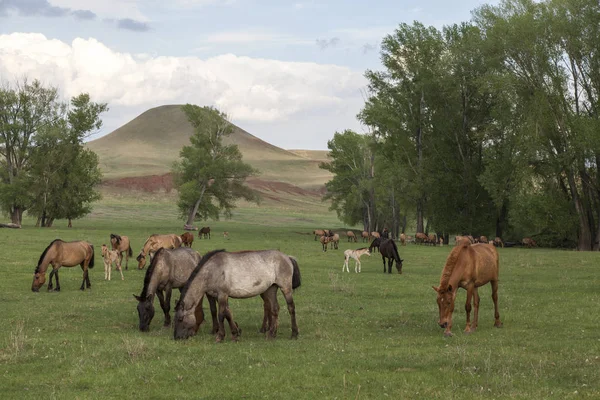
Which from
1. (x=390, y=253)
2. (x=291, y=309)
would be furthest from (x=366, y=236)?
(x=291, y=309)

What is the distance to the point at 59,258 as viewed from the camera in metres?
22.6

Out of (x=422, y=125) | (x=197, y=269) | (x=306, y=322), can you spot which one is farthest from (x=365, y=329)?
(x=422, y=125)

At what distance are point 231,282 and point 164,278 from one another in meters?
2.95

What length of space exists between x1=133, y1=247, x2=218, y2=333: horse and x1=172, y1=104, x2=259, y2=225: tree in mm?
60391

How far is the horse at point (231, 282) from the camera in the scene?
539 inches

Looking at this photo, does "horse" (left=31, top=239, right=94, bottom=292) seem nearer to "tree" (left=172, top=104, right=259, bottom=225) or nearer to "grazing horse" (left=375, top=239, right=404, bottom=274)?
"grazing horse" (left=375, top=239, right=404, bottom=274)

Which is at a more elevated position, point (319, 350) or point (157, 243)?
point (157, 243)

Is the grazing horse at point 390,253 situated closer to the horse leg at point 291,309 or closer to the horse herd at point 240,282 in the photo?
the horse herd at point 240,282

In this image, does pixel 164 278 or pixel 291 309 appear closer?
pixel 291 309

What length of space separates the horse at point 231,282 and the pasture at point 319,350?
368 mm

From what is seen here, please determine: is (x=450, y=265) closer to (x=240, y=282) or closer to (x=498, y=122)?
(x=240, y=282)

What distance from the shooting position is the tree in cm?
7775

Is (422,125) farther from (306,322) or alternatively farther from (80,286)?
(306,322)

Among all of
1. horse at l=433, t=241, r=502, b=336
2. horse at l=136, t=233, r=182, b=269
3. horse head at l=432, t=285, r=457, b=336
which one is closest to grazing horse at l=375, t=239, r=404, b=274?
horse at l=136, t=233, r=182, b=269
